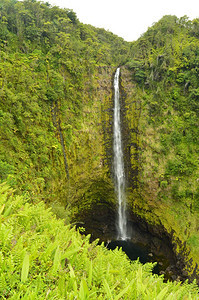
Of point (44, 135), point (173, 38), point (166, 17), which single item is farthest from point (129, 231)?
point (166, 17)

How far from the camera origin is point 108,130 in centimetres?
1753

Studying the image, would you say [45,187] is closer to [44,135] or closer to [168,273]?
[44,135]

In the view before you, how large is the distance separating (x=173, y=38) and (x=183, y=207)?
18.7m

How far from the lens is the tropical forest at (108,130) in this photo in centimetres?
1081

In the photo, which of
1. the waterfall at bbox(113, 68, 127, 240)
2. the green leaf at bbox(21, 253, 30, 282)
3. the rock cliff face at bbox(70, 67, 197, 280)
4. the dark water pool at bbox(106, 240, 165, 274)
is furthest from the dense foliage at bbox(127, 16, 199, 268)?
the green leaf at bbox(21, 253, 30, 282)

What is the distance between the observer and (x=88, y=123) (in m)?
16.2

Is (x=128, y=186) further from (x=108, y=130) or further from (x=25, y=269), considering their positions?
(x=25, y=269)

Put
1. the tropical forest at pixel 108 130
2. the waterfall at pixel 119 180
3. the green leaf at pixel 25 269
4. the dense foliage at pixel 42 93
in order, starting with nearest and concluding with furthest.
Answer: the green leaf at pixel 25 269 < the dense foliage at pixel 42 93 < the tropical forest at pixel 108 130 < the waterfall at pixel 119 180

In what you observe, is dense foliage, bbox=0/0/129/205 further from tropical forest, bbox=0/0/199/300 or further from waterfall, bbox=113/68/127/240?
waterfall, bbox=113/68/127/240

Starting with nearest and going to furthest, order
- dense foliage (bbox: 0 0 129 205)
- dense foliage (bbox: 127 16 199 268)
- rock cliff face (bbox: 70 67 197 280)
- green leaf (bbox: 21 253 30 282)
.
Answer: green leaf (bbox: 21 253 30 282)
dense foliage (bbox: 0 0 129 205)
dense foliage (bbox: 127 16 199 268)
rock cliff face (bbox: 70 67 197 280)

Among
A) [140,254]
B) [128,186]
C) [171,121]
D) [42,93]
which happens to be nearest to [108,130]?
[128,186]

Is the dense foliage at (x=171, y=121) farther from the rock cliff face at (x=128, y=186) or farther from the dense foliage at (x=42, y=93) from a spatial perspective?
the dense foliage at (x=42, y=93)

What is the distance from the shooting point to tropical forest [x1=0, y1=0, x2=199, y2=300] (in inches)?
426

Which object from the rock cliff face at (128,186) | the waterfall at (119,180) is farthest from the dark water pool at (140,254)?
the waterfall at (119,180)
